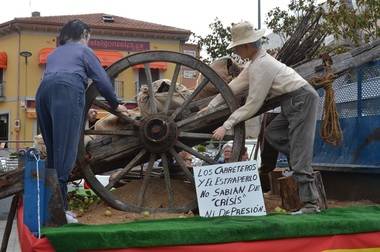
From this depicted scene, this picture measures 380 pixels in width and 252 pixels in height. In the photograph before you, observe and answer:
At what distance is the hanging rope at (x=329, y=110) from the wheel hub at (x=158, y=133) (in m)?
1.12

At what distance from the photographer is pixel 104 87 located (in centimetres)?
377

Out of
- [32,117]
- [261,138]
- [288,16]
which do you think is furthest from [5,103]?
[261,138]

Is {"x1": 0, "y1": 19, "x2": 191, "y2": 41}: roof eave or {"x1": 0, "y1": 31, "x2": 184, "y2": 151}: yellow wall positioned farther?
{"x1": 0, "y1": 19, "x2": 191, "y2": 41}: roof eave

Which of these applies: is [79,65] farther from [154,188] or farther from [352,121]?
[352,121]

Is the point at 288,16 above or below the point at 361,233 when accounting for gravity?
above

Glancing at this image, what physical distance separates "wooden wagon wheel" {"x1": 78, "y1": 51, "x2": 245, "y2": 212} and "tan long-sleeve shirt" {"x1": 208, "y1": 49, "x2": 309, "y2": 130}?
0.20 m

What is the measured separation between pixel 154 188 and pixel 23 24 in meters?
31.5

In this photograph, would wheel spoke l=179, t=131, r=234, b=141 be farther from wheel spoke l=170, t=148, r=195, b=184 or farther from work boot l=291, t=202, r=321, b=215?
work boot l=291, t=202, r=321, b=215

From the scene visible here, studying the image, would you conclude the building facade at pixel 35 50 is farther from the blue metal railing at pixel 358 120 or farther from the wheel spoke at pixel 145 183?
the wheel spoke at pixel 145 183

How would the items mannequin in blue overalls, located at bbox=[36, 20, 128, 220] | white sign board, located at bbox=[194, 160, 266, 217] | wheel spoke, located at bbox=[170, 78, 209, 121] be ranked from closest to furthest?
mannequin in blue overalls, located at bbox=[36, 20, 128, 220] → white sign board, located at bbox=[194, 160, 266, 217] → wheel spoke, located at bbox=[170, 78, 209, 121]

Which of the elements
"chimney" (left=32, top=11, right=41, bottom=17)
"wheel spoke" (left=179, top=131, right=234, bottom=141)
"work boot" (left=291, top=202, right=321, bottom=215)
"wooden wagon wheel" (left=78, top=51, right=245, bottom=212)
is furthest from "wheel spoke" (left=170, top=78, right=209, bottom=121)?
"chimney" (left=32, top=11, right=41, bottom=17)

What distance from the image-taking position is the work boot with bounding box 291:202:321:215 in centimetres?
A: 377

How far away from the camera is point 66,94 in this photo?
138 inches

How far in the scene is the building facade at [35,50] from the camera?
1276 inches
